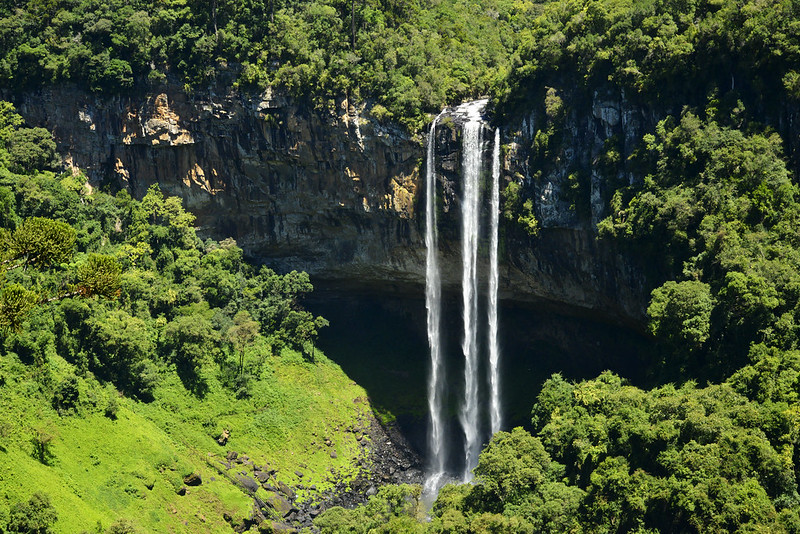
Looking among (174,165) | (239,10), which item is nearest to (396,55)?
(239,10)

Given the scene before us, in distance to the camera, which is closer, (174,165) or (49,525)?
(49,525)

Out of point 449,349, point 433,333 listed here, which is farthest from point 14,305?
point 449,349

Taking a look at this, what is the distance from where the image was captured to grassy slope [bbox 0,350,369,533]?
124ft

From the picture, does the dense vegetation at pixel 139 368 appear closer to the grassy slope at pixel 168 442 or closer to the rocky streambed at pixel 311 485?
the grassy slope at pixel 168 442

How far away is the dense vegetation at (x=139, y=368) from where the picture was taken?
121ft

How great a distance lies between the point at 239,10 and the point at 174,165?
8.29 meters

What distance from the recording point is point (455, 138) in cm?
4900

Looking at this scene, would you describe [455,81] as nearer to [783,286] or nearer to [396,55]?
[396,55]

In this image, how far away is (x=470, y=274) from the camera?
50.2 metres

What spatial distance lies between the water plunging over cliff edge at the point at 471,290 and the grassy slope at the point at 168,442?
450cm

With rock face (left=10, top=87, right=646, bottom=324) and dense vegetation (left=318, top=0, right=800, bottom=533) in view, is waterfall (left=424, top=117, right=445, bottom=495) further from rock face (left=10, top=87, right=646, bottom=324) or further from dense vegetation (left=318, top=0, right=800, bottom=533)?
dense vegetation (left=318, top=0, right=800, bottom=533)

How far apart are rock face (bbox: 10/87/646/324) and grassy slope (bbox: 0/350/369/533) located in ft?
20.9

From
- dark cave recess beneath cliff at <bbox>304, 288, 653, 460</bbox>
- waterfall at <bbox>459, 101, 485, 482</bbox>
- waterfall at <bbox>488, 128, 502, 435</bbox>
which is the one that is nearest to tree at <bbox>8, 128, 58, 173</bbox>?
dark cave recess beneath cliff at <bbox>304, 288, 653, 460</bbox>

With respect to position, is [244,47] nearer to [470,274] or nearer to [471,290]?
[470,274]
